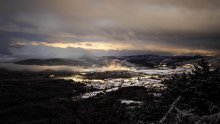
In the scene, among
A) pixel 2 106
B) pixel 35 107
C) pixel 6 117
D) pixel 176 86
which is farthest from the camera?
pixel 2 106

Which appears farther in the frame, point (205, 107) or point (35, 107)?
point (35, 107)

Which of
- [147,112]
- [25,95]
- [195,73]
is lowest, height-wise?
[25,95]

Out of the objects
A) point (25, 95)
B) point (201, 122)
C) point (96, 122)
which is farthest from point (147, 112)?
point (25, 95)

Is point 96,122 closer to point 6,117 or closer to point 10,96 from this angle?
point 6,117

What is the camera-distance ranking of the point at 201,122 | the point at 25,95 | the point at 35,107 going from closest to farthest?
the point at 201,122
the point at 35,107
the point at 25,95

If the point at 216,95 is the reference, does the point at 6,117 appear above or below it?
below

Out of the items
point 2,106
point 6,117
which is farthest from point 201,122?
point 2,106

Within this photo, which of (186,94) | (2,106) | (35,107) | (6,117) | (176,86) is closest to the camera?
(186,94)

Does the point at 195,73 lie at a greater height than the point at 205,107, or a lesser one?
greater

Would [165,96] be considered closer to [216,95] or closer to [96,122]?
[216,95]
